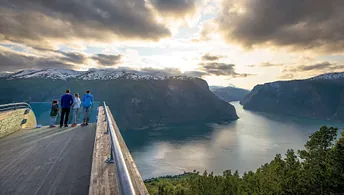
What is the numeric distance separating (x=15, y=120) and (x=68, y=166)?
287 inches

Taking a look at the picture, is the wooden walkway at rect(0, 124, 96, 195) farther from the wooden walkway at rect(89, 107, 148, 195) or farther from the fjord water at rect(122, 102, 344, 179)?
Result: the fjord water at rect(122, 102, 344, 179)

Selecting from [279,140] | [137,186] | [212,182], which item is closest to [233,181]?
[212,182]

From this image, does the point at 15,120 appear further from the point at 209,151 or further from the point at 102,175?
the point at 209,151

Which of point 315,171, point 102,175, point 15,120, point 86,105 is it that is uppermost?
point 86,105

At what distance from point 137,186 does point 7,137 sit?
875 cm

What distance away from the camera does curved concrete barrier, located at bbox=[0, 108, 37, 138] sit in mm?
8656

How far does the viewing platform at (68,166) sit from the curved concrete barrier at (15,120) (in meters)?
1.34

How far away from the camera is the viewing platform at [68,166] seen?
312 centimetres

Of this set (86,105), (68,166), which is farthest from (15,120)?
(68,166)

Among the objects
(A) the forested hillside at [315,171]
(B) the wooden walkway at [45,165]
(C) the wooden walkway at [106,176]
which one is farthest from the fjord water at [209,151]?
(C) the wooden walkway at [106,176]

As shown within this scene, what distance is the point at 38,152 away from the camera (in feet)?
20.7

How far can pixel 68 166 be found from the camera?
5164 millimetres

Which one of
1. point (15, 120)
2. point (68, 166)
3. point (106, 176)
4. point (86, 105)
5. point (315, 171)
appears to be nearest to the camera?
point (106, 176)

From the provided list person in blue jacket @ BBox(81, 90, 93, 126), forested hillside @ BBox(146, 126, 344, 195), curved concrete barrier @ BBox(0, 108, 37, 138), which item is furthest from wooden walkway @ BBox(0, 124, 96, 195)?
forested hillside @ BBox(146, 126, 344, 195)
